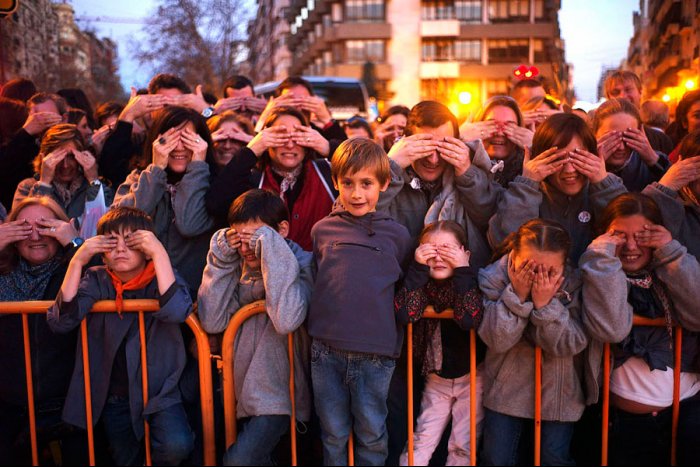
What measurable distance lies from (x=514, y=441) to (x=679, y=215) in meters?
1.58

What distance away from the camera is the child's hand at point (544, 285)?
117 inches

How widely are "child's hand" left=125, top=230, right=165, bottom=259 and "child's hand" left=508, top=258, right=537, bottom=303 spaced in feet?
6.19

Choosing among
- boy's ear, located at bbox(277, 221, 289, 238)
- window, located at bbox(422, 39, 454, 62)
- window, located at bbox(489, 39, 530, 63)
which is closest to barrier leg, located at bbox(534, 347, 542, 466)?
boy's ear, located at bbox(277, 221, 289, 238)

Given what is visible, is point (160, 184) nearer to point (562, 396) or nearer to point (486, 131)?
point (486, 131)

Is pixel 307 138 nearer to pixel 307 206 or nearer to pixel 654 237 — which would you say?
pixel 307 206

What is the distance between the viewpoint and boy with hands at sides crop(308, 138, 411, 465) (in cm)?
304

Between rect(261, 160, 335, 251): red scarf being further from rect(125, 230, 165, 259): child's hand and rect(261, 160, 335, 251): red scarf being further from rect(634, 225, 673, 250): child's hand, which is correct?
rect(634, 225, 673, 250): child's hand

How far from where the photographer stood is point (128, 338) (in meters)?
3.38

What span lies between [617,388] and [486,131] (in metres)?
1.95

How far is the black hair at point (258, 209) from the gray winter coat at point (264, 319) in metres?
0.15

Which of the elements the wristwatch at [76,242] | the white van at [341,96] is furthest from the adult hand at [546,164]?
the white van at [341,96]

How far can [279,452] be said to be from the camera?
3625 mm

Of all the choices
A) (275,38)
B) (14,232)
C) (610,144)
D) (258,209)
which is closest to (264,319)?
(258,209)

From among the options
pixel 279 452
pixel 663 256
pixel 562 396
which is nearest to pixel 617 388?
pixel 562 396
